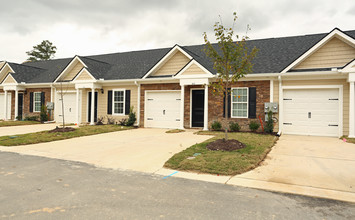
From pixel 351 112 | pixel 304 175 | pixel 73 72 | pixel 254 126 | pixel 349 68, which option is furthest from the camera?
pixel 73 72

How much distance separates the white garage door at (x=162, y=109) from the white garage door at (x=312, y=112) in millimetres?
6314

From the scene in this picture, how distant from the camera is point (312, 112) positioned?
1164 cm

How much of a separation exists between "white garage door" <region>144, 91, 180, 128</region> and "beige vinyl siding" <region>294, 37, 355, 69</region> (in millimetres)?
7512

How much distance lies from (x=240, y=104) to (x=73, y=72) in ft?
43.4

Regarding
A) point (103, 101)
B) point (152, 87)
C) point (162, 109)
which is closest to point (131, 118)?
point (162, 109)

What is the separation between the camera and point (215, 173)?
5.24m

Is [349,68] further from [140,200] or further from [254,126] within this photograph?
[140,200]

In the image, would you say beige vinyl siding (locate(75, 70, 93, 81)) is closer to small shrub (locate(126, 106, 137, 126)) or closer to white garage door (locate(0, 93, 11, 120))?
small shrub (locate(126, 106, 137, 126))

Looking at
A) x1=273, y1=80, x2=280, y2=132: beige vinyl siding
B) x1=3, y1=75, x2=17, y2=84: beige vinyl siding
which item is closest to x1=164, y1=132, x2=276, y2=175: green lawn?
x1=273, y1=80, x2=280, y2=132: beige vinyl siding

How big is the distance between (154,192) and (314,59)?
11.2 metres

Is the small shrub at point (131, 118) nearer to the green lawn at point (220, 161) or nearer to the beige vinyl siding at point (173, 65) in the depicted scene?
the beige vinyl siding at point (173, 65)

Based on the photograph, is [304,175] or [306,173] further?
[306,173]

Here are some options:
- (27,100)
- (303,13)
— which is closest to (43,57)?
(27,100)

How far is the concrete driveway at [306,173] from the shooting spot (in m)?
4.36
